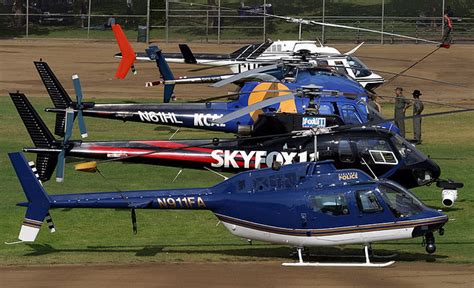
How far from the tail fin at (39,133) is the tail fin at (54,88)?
613 cm

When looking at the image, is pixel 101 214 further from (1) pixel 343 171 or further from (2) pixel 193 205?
(1) pixel 343 171

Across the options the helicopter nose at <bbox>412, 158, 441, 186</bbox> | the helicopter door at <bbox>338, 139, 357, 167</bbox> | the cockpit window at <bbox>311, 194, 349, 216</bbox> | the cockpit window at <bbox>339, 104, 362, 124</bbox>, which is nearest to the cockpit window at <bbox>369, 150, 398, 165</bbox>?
the helicopter door at <bbox>338, 139, 357, 167</bbox>

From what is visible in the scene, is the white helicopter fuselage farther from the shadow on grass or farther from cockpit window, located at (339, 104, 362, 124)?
the shadow on grass

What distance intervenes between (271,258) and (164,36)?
142ft

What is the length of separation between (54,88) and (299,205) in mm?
12463

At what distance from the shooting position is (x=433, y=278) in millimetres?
20188

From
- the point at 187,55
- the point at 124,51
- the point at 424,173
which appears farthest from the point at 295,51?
the point at 424,173

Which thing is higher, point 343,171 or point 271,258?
point 343,171

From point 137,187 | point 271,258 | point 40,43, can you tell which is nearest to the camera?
point 271,258

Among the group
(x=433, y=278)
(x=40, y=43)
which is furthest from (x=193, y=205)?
(x=40, y=43)

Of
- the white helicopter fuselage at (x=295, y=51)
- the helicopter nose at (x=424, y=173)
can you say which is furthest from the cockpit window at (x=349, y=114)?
the white helicopter fuselage at (x=295, y=51)

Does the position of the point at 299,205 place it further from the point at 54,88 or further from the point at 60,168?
the point at 54,88

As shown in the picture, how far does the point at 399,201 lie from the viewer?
814 inches

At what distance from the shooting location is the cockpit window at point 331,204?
20.6m
